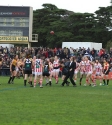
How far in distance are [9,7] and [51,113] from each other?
48.7 metres

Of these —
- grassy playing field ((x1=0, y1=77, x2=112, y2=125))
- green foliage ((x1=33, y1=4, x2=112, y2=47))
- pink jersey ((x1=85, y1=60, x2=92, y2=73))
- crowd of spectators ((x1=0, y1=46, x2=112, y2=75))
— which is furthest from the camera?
green foliage ((x1=33, y1=4, x2=112, y2=47))

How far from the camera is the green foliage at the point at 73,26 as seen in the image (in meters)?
86.3

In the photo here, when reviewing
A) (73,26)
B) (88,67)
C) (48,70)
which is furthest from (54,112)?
(73,26)

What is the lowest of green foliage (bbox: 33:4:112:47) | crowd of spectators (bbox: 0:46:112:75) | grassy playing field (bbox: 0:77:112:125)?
grassy playing field (bbox: 0:77:112:125)

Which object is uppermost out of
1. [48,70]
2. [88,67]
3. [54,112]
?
[88,67]

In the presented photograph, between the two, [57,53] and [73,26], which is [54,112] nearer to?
[57,53]

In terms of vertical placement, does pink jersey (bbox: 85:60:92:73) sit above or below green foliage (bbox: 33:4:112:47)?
below

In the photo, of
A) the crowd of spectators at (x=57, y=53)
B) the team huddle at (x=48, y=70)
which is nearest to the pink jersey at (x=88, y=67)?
the team huddle at (x=48, y=70)

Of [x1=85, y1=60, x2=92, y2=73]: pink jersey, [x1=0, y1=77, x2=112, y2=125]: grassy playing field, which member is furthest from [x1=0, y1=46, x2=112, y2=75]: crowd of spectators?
[x1=0, y1=77, x2=112, y2=125]: grassy playing field

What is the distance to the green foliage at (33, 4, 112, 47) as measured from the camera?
8631 centimetres

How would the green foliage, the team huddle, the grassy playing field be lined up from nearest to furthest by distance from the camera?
the grassy playing field < the team huddle < the green foliage

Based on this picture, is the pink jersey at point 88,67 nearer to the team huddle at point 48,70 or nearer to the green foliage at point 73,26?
the team huddle at point 48,70

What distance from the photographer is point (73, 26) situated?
8931 centimetres

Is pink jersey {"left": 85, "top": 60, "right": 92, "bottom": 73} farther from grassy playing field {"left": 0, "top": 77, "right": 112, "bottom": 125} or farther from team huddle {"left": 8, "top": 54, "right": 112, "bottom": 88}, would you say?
grassy playing field {"left": 0, "top": 77, "right": 112, "bottom": 125}
